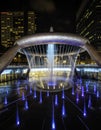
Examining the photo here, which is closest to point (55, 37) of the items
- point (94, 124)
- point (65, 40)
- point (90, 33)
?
point (65, 40)

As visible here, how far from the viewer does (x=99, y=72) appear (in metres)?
45.2

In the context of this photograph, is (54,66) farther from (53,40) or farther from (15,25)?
(15,25)

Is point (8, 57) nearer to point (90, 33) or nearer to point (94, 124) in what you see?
point (94, 124)

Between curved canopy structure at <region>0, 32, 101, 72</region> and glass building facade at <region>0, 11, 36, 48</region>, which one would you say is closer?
curved canopy structure at <region>0, 32, 101, 72</region>

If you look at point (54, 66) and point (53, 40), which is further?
point (54, 66)

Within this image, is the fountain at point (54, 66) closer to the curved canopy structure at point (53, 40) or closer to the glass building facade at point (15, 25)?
the curved canopy structure at point (53, 40)

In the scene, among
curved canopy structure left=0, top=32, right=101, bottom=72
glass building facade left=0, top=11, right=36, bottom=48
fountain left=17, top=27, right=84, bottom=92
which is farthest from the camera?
glass building facade left=0, top=11, right=36, bottom=48

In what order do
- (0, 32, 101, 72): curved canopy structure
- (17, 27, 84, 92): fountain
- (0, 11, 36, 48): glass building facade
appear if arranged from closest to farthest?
(0, 32, 101, 72): curved canopy structure
(17, 27, 84, 92): fountain
(0, 11, 36, 48): glass building facade

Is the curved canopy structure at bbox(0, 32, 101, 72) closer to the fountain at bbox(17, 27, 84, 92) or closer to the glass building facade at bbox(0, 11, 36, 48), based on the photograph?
the fountain at bbox(17, 27, 84, 92)

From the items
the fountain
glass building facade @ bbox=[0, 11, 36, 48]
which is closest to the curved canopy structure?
the fountain

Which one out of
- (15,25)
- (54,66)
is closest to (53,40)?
(54,66)

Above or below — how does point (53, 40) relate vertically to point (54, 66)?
above

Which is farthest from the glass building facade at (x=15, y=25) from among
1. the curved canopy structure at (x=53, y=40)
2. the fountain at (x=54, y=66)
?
the curved canopy structure at (x=53, y=40)

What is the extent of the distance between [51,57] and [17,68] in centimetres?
2400
